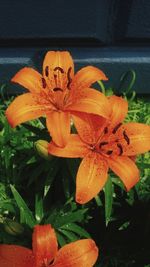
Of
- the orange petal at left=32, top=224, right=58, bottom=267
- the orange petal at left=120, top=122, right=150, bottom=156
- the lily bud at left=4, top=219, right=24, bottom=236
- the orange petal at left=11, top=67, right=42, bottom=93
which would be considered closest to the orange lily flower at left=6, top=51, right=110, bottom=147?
the orange petal at left=11, top=67, right=42, bottom=93

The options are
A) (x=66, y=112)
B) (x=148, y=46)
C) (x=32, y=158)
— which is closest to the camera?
(x=66, y=112)

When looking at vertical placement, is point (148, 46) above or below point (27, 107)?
above

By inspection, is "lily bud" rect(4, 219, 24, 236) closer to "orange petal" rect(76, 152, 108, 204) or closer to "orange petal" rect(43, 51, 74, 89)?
"orange petal" rect(76, 152, 108, 204)

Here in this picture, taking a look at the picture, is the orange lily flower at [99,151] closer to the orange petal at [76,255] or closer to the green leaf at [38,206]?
the orange petal at [76,255]

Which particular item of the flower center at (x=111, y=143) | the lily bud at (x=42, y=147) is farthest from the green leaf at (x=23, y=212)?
the flower center at (x=111, y=143)

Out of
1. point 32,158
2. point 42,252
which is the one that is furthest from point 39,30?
point 42,252

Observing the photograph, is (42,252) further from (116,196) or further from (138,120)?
(138,120)

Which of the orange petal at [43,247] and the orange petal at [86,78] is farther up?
the orange petal at [86,78]
